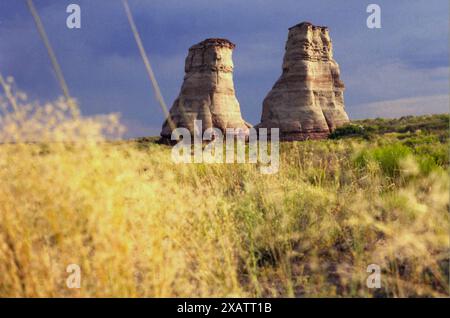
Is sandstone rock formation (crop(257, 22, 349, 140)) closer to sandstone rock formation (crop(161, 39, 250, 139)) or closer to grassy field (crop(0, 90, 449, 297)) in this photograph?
sandstone rock formation (crop(161, 39, 250, 139))

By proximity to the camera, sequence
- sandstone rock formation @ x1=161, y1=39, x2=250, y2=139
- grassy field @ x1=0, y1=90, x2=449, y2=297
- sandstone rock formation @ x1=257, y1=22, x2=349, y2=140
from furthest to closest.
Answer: sandstone rock formation @ x1=161, y1=39, x2=250, y2=139 < sandstone rock formation @ x1=257, y1=22, x2=349, y2=140 < grassy field @ x1=0, y1=90, x2=449, y2=297

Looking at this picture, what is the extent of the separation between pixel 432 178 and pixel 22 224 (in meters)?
4.71

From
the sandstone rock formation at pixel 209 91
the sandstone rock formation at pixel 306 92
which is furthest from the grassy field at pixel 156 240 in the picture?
the sandstone rock formation at pixel 209 91

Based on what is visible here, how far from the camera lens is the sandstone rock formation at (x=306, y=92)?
40219mm

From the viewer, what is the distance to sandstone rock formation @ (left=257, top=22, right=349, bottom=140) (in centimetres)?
4022

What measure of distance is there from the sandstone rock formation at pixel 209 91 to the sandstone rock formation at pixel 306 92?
4.20 metres

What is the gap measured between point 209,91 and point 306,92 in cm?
1028

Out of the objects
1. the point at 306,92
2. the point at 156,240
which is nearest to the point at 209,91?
the point at 306,92

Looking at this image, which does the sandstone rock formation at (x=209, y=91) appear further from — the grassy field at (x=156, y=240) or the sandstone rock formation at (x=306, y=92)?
the grassy field at (x=156, y=240)

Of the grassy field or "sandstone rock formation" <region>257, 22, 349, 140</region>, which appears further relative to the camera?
"sandstone rock formation" <region>257, 22, 349, 140</region>

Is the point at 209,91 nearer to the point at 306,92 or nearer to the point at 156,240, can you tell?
the point at 306,92

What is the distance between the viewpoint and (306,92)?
4134 cm

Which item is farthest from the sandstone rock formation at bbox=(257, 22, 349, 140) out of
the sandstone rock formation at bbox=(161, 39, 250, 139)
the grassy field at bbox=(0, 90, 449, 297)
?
the grassy field at bbox=(0, 90, 449, 297)

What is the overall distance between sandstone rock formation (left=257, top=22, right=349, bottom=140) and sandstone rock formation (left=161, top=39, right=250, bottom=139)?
4.20m
